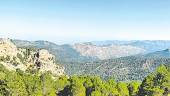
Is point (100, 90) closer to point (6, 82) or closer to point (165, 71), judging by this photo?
point (165, 71)

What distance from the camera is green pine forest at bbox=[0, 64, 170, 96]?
130m

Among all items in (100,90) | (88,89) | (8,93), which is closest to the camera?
(8,93)

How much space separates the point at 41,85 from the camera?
509ft

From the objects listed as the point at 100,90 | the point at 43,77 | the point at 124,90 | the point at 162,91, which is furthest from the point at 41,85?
the point at 162,91

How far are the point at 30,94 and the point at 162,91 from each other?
2026 inches

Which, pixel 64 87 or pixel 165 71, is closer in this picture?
pixel 165 71

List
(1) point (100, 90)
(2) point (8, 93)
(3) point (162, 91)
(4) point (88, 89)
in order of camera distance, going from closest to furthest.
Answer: (2) point (8, 93), (3) point (162, 91), (1) point (100, 90), (4) point (88, 89)

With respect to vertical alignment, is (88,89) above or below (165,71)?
below

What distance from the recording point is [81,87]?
154 meters

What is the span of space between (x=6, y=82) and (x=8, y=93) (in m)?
4.38

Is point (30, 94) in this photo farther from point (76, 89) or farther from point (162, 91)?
point (162, 91)

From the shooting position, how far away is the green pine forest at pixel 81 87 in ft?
426

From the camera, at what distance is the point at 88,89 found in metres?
160

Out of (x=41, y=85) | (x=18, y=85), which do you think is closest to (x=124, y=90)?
(x=41, y=85)
